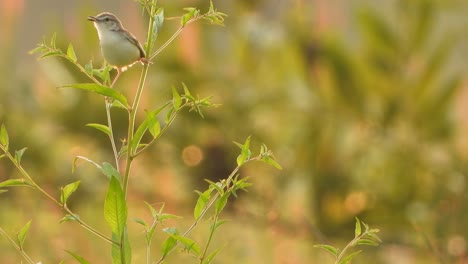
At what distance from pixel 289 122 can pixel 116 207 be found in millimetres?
1531

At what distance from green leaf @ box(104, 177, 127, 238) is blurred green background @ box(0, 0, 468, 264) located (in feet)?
4.53

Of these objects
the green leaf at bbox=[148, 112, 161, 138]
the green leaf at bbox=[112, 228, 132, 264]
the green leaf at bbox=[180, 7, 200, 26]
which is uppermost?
the green leaf at bbox=[180, 7, 200, 26]

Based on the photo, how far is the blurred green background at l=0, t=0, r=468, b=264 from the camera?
1901 millimetres

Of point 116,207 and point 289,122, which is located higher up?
point 116,207

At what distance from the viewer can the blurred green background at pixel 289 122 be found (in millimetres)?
1901

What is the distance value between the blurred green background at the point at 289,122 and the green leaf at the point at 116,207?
1.38m

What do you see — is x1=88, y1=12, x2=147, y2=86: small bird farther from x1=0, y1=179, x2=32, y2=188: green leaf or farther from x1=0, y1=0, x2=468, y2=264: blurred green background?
x1=0, y1=0, x2=468, y2=264: blurred green background

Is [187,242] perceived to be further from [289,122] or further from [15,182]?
[289,122]

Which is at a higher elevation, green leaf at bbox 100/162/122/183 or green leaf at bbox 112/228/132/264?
green leaf at bbox 100/162/122/183

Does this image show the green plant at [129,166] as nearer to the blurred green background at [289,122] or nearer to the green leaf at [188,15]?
the green leaf at [188,15]

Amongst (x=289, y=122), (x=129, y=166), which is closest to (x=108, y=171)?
Result: (x=129, y=166)

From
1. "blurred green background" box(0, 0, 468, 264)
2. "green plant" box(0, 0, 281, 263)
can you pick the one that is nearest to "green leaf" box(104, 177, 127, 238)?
"green plant" box(0, 0, 281, 263)

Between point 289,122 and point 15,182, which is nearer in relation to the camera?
point 15,182

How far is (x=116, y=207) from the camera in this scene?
0.44 metres
